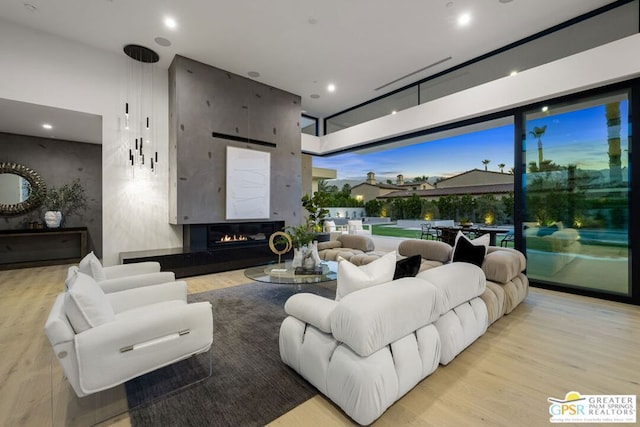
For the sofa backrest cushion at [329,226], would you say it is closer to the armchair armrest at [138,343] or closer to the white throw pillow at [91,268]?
the white throw pillow at [91,268]

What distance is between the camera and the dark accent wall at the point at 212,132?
4.82m

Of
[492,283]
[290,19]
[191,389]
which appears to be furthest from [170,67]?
[492,283]

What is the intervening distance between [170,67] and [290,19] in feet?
8.75

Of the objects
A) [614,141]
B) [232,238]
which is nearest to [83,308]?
[232,238]

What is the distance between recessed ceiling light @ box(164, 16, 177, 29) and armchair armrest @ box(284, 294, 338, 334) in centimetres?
421

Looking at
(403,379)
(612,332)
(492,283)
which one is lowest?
(612,332)

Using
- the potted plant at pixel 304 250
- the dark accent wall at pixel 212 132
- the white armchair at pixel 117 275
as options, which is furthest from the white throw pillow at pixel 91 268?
the dark accent wall at pixel 212 132

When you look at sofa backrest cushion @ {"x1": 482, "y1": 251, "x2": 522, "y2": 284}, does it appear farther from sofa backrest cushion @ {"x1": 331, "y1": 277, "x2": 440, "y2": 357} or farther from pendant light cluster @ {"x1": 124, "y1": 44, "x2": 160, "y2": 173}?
pendant light cluster @ {"x1": 124, "y1": 44, "x2": 160, "y2": 173}

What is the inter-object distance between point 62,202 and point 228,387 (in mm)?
7128

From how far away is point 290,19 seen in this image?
3811 mm

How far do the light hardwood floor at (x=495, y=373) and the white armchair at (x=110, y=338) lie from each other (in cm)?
34

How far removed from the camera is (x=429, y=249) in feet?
13.8

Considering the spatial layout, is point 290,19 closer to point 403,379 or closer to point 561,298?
point 403,379

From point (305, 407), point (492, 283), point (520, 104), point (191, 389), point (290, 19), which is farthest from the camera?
point (520, 104)
